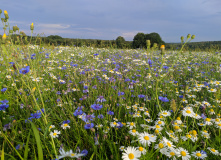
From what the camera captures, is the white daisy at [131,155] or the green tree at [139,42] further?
the green tree at [139,42]

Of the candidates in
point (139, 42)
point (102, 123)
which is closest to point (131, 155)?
point (102, 123)

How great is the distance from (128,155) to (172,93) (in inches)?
79.3

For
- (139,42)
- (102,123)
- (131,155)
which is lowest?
(102,123)

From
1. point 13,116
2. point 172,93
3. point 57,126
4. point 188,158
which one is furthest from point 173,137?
point 13,116

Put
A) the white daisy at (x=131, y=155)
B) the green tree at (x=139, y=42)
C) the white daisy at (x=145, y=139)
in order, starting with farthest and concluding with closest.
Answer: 1. the green tree at (x=139, y=42)
2. the white daisy at (x=145, y=139)
3. the white daisy at (x=131, y=155)

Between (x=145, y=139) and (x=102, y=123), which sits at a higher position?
(x=145, y=139)

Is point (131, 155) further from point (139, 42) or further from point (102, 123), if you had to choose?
point (139, 42)

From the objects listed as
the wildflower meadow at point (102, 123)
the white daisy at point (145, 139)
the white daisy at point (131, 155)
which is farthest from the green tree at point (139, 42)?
the white daisy at point (131, 155)

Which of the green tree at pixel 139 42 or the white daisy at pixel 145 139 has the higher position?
the green tree at pixel 139 42

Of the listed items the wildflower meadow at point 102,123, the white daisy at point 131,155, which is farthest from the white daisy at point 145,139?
the white daisy at point 131,155

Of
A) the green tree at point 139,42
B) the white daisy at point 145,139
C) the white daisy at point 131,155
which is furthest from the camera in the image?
the green tree at point 139,42

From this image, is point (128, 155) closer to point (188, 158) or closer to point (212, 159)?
point (188, 158)

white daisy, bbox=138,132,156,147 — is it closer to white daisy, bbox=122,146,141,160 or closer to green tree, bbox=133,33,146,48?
white daisy, bbox=122,146,141,160

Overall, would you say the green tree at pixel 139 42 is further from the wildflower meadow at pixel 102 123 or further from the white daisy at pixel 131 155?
the white daisy at pixel 131 155
